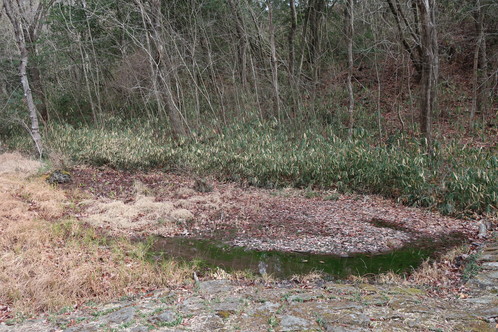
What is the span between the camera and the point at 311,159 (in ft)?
35.0

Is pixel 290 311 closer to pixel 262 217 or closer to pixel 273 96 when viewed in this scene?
pixel 262 217

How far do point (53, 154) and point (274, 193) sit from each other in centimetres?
695

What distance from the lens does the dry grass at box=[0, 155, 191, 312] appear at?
193 inches

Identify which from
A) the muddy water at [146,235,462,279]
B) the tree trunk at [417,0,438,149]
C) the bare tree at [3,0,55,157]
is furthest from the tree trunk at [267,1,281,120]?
the bare tree at [3,0,55,157]

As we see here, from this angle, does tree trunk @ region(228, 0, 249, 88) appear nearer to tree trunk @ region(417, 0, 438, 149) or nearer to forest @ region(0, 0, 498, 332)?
forest @ region(0, 0, 498, 332)

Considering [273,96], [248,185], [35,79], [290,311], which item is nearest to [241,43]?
[273,96]

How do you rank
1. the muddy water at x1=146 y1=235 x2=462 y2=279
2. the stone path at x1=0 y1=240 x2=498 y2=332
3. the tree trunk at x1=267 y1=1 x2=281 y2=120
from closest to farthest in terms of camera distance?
the stone path at x1=0 y1=240 x2=498 y2=332, the muddy water at x1=146 y1=235 x2=462 y2=279, the tree trunk at x1=267 y1=1 x2=281 y2=120

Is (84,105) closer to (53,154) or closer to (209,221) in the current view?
(53,154)

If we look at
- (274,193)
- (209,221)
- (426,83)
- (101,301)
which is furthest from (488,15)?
(101,301)

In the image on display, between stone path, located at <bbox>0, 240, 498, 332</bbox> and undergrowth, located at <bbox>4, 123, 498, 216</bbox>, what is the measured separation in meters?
3.89

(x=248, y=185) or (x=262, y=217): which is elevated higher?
(x=248, y=185)

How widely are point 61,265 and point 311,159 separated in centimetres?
709

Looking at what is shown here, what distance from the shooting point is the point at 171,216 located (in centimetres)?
824

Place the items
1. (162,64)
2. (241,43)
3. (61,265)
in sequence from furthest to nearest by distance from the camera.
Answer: (241,43), (162,64), (61,265)
